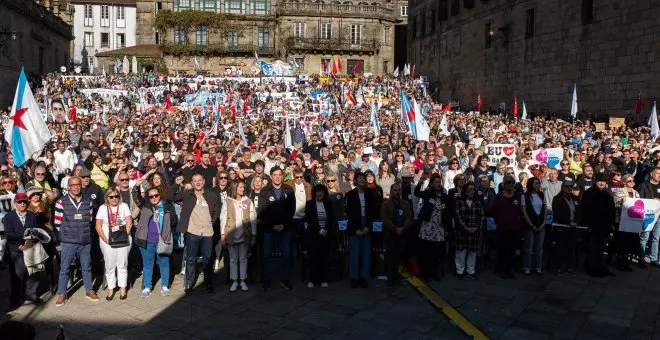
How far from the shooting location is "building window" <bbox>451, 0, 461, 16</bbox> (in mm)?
39844

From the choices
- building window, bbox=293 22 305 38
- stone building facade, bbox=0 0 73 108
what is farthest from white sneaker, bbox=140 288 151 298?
building window, bbox=293 22 305 38

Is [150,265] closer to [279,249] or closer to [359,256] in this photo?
[279,249]

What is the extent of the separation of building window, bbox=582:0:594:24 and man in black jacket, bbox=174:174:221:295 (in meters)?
22.5

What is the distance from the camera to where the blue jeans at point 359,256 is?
848 centimetres

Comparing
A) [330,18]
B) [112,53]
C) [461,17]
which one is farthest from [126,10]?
[461,17]

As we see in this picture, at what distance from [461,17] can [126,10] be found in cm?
3587

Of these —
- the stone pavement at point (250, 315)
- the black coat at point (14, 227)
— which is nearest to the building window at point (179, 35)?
the stone pavement at point (250, 315)

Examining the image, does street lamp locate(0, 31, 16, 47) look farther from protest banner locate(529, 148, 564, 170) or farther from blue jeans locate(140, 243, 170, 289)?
protest banner locate(529, 148, 564, 170)

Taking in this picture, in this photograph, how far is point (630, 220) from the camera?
9.41m

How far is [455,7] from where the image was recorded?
4044cm

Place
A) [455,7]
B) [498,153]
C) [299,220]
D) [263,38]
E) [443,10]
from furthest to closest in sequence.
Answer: [263,38]
[443,10]
[455,7]
[498,153]
[299,220]

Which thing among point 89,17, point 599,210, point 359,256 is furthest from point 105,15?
point 599,210

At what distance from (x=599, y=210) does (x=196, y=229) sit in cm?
609

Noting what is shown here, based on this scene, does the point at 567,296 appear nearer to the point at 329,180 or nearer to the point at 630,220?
the point at 630,220
